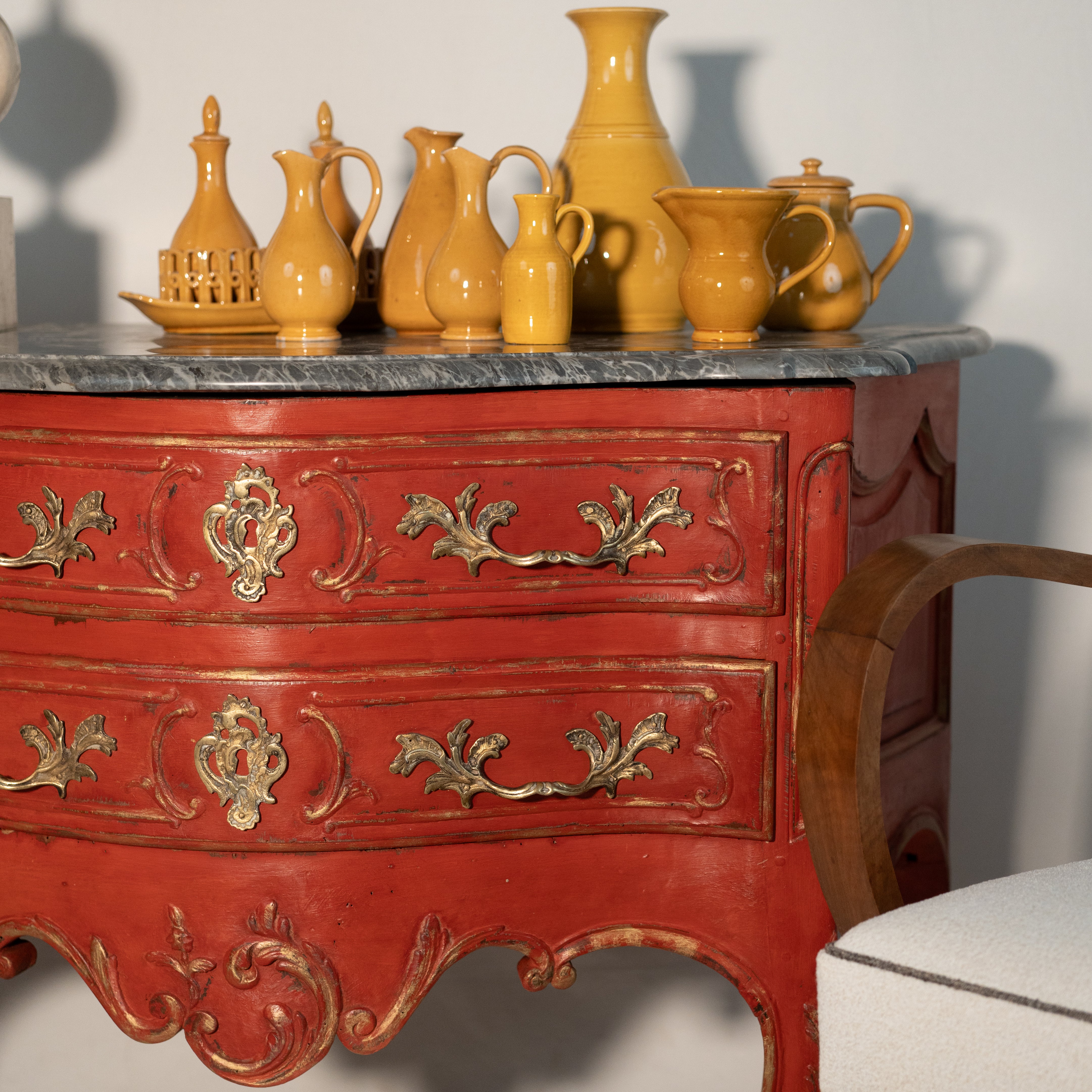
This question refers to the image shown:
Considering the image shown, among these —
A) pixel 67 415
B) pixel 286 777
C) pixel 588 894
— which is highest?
pixel 67 415

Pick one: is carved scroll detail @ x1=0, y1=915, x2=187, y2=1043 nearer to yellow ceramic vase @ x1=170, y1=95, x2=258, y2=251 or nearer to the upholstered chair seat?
the upholstered chair seat

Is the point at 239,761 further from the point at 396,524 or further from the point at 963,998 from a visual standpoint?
the point at 963,998

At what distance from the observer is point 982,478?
6.19 feet

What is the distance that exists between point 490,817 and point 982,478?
1.06 m

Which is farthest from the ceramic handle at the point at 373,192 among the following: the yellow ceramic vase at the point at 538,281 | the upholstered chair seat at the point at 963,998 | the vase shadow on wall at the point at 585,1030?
the vase shadow on wall at the point at 585,1030

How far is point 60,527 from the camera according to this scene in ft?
3.59

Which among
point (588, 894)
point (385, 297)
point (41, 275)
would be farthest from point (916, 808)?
point (41, 275)

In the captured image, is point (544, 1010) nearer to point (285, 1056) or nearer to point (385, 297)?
point (285, 1056)

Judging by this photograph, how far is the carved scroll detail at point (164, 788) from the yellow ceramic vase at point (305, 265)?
384 millimetres

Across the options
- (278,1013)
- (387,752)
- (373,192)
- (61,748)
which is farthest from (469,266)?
(278,1013)

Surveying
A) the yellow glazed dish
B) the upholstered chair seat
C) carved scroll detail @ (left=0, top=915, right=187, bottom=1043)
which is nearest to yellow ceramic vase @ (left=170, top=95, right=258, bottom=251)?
the yellow glazed dish

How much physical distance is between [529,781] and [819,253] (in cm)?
64

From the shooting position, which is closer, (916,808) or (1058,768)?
(916,808)

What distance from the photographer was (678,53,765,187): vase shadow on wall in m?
1.83
